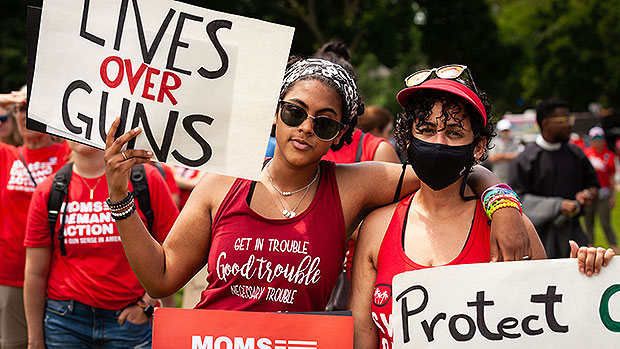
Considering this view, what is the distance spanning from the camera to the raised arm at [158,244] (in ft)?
8.11

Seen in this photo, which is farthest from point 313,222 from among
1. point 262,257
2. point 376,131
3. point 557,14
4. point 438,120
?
point 557,14

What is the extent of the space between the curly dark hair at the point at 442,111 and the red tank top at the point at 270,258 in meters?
0.47

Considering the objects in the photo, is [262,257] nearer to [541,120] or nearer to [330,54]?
[330,54]

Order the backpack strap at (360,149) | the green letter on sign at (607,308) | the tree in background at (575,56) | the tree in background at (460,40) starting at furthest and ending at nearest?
1. the tree in background at (575,56)
2. the tree in background at (460,40)
3. the backpack strap at (360,149)
4. the green letter on sign at (607,308)

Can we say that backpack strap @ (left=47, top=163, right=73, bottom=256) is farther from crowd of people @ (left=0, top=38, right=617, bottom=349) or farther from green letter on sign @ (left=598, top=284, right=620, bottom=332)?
green letter on sign @ (left=598, top=284, right=620, bottom=332)

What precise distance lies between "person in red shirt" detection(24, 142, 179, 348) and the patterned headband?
1.47m

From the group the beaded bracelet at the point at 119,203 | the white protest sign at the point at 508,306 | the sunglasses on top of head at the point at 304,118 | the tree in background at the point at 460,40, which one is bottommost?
the white protest sign at the point at 508,306

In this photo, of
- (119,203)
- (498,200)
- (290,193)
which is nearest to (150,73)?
(119,203)

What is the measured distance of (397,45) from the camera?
23.0 m

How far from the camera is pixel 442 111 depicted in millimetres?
2494

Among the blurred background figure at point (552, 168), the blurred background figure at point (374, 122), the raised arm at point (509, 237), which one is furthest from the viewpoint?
the blurred background figure at point (552, 168)

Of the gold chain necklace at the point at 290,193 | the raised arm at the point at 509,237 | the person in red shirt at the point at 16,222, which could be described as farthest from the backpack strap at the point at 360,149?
the person in red shirt at the point at 16,222

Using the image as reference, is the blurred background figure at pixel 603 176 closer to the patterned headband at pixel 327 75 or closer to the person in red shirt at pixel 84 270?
the person in red shirt at pixel 84 270

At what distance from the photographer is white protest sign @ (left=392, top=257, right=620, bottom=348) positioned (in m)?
2.26
